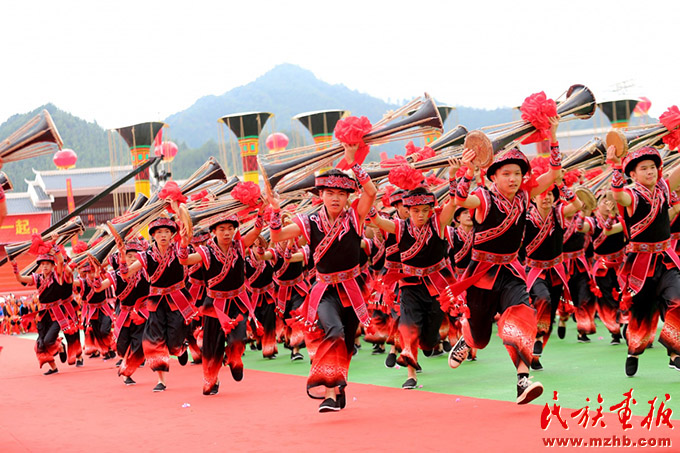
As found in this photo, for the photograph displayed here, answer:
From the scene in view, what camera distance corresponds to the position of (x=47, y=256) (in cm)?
1143

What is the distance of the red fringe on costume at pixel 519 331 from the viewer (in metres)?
5.55

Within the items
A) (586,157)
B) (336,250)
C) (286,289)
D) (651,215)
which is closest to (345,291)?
(336,250)

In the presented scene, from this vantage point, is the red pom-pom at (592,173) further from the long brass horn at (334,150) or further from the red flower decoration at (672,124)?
the long brass horn at (334,150)

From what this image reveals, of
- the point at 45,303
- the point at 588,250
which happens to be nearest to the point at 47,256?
the point at 45,303

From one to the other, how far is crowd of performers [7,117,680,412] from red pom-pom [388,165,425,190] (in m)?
0.33

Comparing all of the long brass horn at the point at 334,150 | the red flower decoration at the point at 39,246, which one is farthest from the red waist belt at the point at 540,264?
the red flower decoration at the point at 39,246

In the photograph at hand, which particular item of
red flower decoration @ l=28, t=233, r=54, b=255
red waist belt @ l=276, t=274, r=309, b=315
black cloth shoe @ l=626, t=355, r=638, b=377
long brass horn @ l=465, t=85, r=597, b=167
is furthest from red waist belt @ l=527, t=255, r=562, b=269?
red flower decoration @ l=28, t=233, r=54, b=255

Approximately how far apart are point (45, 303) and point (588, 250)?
24.7ft

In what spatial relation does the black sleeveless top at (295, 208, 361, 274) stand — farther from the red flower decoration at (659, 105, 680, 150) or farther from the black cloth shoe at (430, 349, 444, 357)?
the black cloth shoe at (430, 349, 444, 357)

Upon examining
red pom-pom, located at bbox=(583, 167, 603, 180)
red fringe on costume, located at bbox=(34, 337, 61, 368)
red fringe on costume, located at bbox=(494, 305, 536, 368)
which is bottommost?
red fringe on costume, located at bbox=(34, 337, 61, 368)

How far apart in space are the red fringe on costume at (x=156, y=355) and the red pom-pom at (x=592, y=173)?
6.13 m

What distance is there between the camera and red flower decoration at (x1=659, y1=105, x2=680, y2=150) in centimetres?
660

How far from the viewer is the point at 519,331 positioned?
5.62 m

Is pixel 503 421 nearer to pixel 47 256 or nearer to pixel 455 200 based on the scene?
pixel 455 200
